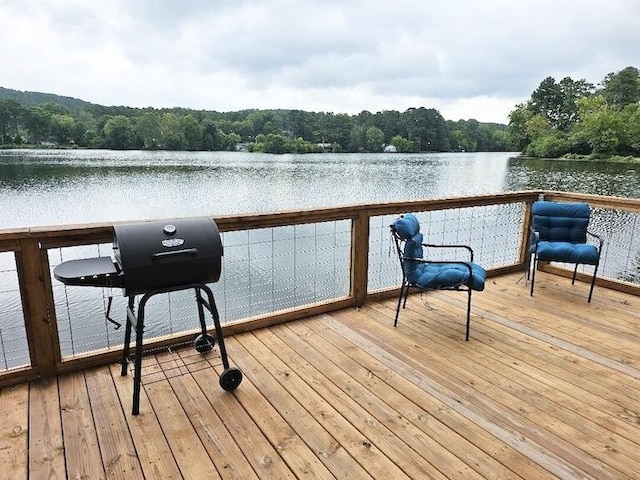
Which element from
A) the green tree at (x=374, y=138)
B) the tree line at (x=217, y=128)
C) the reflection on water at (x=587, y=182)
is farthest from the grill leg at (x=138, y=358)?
the green tree at (x=374, y=138)

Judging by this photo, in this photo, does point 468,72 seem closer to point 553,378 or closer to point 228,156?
point 553,378

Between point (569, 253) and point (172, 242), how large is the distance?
3280 millimetres

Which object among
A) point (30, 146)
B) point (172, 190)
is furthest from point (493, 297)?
point (30, 146)

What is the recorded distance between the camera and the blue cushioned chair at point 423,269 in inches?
114

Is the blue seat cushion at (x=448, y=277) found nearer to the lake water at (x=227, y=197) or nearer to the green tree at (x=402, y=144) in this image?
the lake water at (x=227, y=197)

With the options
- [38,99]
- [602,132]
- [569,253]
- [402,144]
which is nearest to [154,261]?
[569,253]

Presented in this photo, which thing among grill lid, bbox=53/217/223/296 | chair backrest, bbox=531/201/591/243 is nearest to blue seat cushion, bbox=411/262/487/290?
chair backrest, bbox=531/201/591/243

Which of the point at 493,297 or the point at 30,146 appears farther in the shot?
the point at 30,146

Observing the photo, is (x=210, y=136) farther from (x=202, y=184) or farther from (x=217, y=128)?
(x=202, y=184)

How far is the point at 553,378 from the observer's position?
2.39m

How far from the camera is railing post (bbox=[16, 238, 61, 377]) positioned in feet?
6.97

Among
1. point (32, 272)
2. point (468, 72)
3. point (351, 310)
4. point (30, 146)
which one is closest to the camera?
point (32, 272)

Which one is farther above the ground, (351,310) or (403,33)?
(403,33)

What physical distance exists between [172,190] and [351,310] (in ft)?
47.0
